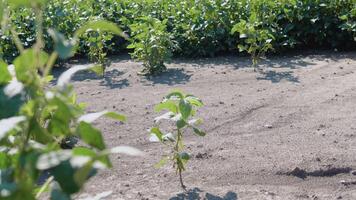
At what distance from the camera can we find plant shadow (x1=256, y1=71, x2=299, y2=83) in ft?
19.7

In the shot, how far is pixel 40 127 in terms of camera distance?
1360 millimetres

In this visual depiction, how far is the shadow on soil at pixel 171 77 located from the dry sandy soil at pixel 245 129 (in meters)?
0.01

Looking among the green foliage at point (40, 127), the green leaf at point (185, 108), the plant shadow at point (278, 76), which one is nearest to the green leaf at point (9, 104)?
the green foliage at point (40, 127)

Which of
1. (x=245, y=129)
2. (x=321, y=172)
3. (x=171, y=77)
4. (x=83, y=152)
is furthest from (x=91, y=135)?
(x=171, y=77)

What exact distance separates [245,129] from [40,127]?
333cm

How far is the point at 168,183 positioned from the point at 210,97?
1.89 m

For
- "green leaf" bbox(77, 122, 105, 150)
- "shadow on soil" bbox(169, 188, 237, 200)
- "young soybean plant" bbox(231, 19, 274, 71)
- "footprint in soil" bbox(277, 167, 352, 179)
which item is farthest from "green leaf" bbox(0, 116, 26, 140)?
"young soybean plant" bbox(231, 19, 274, 71)

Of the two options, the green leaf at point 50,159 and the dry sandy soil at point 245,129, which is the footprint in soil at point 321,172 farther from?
the green leaf at point 50,159

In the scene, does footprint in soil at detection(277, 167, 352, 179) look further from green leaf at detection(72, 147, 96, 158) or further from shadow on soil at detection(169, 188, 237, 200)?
green leaf at detection(72, 147, 96, 158)

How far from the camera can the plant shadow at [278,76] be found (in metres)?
6.00

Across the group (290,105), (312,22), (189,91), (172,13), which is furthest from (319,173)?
(172,13)

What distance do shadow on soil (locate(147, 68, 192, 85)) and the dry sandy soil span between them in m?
0.01

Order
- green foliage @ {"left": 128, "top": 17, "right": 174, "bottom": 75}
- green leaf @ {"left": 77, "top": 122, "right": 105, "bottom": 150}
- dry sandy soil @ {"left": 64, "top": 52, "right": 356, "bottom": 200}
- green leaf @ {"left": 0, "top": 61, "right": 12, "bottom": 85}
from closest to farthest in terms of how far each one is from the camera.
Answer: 1. green leaf @ {"left": 77, "top": 122, "right": 105, "bottom": 150}
2. green leaf @ {"left": 0, "top": 61, "right": 12, "bottom": 85}
3. dry sandy soil @ {"left": 64, "top": 52, "right": 356, "bottom": 200}
4. green foliage @ {"left": 128, "top": 17, "right": 174, "bottom": 75}

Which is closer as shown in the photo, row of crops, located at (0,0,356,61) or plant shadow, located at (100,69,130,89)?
plant shadow, located at (100,69,130,89)
